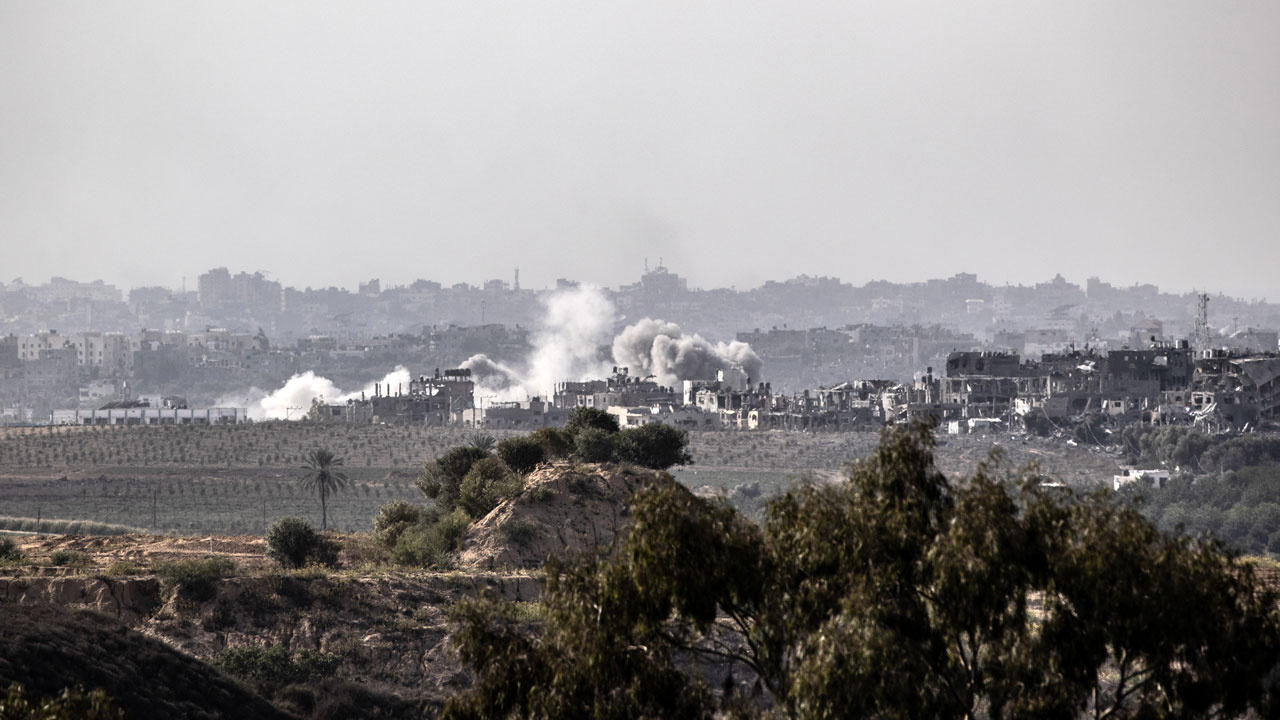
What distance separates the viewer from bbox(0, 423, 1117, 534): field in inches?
3386

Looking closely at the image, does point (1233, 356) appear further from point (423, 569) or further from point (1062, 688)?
point (1062, 688)

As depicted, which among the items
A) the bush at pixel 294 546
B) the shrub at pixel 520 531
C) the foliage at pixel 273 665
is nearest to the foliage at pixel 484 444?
the bush at pixel 294 546

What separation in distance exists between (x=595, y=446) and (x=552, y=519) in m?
12.2

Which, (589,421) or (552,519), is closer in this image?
(552,519)

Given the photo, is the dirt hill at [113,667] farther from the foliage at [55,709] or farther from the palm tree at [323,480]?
the palm tree at [323,480]

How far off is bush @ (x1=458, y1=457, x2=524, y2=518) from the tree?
2566 centimetres

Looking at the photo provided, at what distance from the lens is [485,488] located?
52.6m

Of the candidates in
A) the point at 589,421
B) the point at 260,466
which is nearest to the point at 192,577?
the point at 589,421

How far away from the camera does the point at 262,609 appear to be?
40.1m

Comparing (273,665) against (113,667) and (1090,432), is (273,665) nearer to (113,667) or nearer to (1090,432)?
(113,667)

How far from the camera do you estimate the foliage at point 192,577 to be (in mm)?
39938

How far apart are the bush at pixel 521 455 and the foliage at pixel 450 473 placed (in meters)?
0.96

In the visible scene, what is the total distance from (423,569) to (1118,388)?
12430 cm

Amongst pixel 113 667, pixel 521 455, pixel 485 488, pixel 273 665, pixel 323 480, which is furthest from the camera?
pixel 323 480
